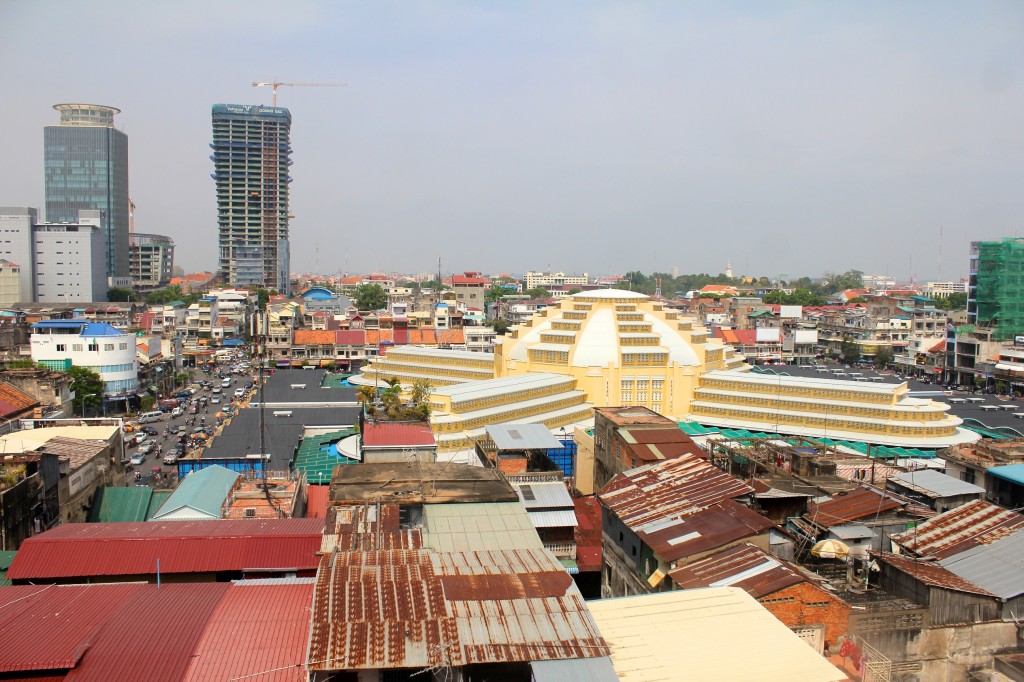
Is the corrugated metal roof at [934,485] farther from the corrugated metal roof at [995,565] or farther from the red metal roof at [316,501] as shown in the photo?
the red metal roof at [316,501]

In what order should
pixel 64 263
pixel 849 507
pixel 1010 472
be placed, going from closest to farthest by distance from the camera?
pixel 849 507
pixel 1010 472
pixel 64 263

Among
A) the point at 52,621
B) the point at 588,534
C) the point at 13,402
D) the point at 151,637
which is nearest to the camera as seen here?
the point at 151,637

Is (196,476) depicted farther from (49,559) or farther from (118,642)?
(118,642)

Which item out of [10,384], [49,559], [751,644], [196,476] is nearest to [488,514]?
[751,644]

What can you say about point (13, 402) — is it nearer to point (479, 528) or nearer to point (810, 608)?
point (479, 528)

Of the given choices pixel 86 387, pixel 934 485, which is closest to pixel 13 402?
pixel 86 387
